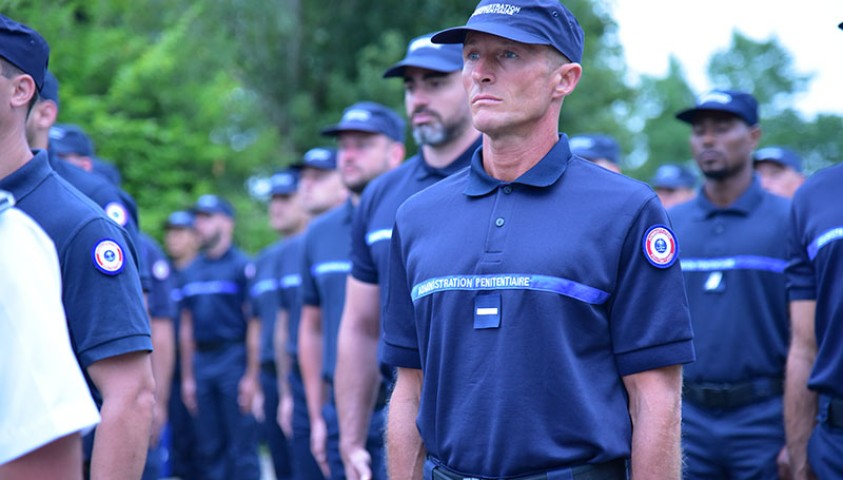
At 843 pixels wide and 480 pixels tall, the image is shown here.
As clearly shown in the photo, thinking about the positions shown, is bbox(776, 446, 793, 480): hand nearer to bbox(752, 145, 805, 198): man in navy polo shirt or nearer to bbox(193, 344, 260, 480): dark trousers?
bbox(752, 145, 805, 198): man in navy polo shirt

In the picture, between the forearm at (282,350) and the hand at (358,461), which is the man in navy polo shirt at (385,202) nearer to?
the hand at (358,461)

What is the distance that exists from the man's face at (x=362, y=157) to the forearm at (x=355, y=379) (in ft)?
6.57

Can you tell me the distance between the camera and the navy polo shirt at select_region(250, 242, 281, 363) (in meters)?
11.4

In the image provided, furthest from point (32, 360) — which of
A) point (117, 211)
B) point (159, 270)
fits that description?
point (159, 270)

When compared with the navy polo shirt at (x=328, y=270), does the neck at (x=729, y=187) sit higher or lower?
higher

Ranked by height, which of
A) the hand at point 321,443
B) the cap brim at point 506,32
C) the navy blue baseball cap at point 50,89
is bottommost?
the hand at point 321,443

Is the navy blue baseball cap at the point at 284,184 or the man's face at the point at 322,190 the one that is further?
the navy blue baseball cap at the point at 284,184

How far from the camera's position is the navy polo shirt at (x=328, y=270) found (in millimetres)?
7176

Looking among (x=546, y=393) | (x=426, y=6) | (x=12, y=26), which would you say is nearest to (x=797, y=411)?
(x=546, y=393)

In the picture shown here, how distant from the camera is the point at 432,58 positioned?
544 centimetres

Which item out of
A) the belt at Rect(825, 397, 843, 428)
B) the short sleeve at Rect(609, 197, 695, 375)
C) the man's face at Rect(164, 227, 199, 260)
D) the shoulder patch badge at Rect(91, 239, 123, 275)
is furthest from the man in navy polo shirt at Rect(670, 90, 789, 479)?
the man's face at Rect(164, 227, 199, 260)

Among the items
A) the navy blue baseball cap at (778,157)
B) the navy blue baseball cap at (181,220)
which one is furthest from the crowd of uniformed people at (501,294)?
the navy blue baseball cap at (181,220)

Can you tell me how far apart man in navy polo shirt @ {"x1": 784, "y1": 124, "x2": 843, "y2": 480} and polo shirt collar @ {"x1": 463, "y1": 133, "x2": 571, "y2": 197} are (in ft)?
5.44

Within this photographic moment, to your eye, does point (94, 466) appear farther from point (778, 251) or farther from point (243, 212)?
point (243, 212)
